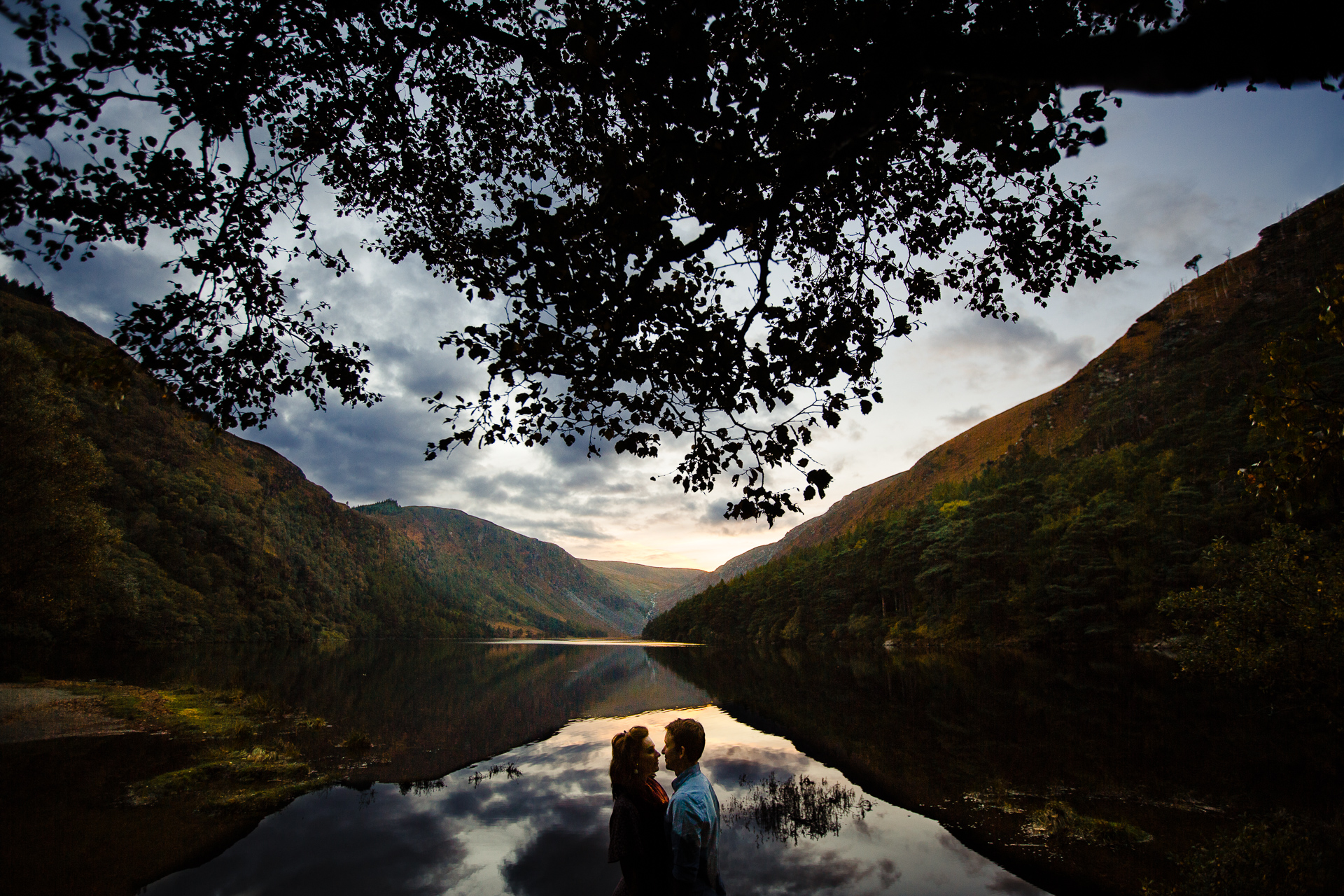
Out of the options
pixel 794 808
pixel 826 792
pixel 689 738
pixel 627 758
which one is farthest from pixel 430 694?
pixel 689 738

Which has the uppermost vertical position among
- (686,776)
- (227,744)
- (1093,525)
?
(1093,525)

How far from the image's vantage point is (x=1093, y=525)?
61.2 m

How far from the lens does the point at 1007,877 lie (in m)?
10.7

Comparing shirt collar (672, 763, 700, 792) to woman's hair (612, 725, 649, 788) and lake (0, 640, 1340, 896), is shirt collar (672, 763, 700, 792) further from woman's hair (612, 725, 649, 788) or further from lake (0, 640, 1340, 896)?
lake (0, 640, 1340, 896)

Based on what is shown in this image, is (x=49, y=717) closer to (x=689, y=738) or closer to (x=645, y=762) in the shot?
(x=645, y=762)

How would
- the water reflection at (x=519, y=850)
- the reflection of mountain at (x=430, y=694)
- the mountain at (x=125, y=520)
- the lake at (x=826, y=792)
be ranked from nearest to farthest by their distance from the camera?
the water reflection at (x=519, y=850) → the lake at (x=826, y=792) → the reflection of mountain at (x=430, y=694) → the mountain at (x=125, y=520)

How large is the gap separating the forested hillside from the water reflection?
9517 millimetres

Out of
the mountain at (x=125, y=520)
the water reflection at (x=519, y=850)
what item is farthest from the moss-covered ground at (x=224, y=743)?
the mountain at (x=125, y=520)

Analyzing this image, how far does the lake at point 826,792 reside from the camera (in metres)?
11.1

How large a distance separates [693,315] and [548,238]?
230cm

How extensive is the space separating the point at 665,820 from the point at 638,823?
0.26 meters

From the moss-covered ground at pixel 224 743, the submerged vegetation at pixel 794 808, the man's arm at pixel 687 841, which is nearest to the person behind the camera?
the man's arm at pixel 687 841

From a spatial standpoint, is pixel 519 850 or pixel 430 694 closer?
pixel 519 850

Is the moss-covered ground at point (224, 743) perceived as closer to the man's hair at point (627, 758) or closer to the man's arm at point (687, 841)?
the man's hair at point (627, 758)
